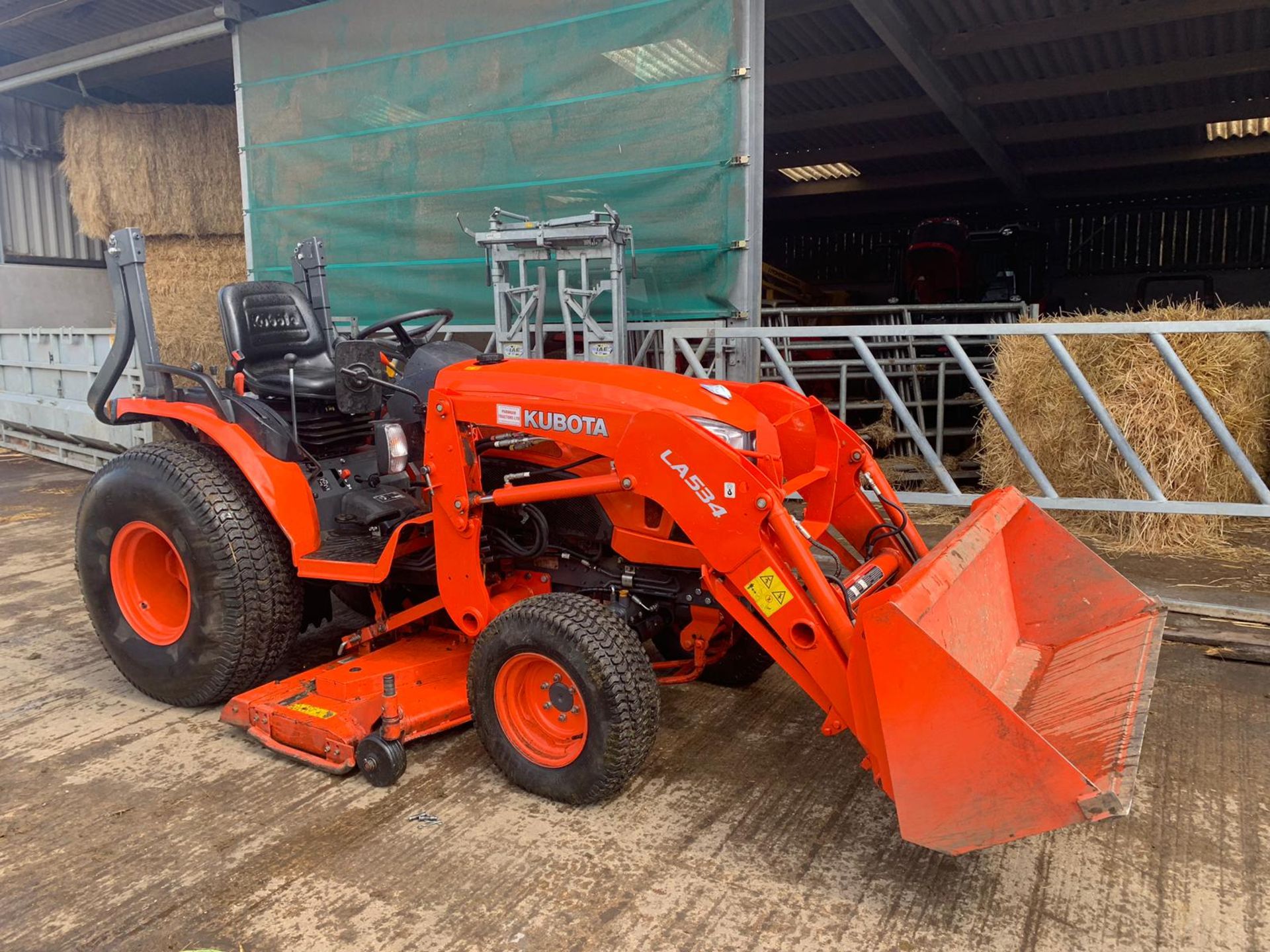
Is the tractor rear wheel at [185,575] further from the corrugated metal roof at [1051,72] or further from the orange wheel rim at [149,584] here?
the corrugated metal roof at [1051,72]

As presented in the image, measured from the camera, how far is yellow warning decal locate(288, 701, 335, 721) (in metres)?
2.87

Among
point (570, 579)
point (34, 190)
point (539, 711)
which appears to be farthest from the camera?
point (34, 190)

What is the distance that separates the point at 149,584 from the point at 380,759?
51.8 inches

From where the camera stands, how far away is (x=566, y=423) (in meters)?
2.79

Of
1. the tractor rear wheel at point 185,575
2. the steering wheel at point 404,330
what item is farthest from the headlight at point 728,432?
the tractor rear wheel at point 185,575

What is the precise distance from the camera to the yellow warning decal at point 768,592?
2414 millimetres

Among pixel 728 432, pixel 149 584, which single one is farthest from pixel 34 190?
pixel 728 432

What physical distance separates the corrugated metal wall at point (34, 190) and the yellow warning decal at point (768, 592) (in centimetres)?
1251

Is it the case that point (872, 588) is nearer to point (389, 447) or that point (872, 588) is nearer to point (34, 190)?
point (389, 447)

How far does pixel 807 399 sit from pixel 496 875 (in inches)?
66.6

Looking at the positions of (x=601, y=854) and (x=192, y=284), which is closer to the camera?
(x=601, y=854)

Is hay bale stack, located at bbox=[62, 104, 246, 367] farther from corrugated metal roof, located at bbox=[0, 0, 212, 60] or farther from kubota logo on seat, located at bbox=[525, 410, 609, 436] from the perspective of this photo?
kubota logo on seat, located at bbox=[525, 410, 609, 436]

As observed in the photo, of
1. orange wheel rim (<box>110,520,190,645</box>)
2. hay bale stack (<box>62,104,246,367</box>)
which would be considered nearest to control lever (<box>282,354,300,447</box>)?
orange wheel rim (<box>110,520,190,645</box>)

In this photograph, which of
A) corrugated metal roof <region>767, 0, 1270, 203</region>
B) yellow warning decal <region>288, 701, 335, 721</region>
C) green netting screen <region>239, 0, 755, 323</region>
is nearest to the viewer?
yellow warning decal <region>288, 701, 335, 721</region>
